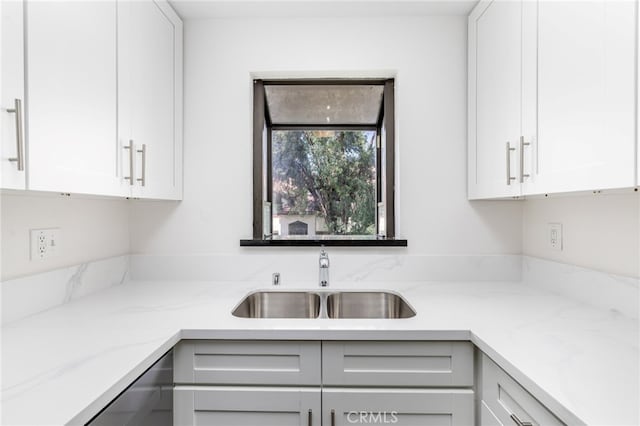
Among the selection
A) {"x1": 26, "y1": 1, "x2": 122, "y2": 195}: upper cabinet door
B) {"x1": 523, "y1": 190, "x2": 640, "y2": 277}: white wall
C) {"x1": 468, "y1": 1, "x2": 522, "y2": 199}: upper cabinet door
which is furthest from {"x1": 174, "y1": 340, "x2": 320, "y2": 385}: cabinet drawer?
{"x1": 523, "y1": 190, "x2": 640, "y2": 277}: white wall

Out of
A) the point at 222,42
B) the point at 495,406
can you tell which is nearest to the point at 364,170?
the point at 222,42

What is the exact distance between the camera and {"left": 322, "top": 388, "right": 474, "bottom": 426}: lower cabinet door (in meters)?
1.17

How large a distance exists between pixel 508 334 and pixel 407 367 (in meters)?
0.33

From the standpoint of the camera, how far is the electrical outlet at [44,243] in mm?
1298

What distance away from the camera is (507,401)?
982 millimetres

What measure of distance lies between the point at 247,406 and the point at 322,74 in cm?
156

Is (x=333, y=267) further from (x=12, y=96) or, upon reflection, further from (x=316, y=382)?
(x=12, y=96)

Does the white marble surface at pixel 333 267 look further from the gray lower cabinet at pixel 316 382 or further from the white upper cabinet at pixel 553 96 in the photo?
the gray lower cabinet at pixel 316 382

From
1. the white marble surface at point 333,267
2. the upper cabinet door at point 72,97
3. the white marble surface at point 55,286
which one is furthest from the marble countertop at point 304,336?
the upper cabinet door at point 72,97

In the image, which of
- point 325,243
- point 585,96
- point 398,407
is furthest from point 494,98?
point 398,407

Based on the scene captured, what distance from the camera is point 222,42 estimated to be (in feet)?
6.11

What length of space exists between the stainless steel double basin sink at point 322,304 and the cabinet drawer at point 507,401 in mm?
638

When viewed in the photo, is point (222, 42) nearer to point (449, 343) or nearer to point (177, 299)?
point (177, 299)

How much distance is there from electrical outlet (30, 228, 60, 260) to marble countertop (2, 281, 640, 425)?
0.70 ft
